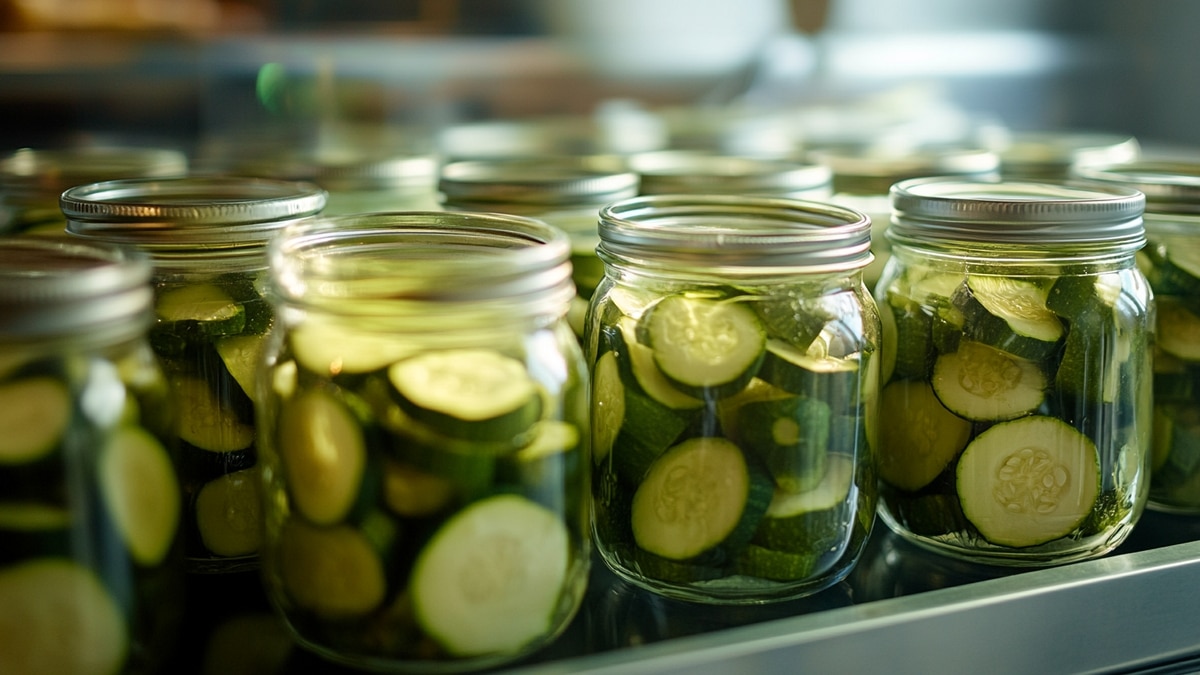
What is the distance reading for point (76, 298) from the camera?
513mm

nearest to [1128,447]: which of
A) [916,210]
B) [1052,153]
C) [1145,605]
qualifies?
[1145,605]

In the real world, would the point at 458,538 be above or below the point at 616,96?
below

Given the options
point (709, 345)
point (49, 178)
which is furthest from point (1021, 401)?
point (49, 178)

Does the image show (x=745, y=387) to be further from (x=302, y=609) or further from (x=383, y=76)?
(x=383, y=76)

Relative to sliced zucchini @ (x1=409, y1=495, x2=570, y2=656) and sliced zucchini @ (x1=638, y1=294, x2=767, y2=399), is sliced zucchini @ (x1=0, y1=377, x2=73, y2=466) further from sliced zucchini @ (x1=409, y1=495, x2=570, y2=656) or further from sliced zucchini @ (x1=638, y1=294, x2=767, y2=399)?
sliced zucchini @ (x1=638, y1=294, x2=767, y2=399)

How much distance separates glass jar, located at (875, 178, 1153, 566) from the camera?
0.70 meters

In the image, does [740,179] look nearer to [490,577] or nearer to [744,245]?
[744,245]

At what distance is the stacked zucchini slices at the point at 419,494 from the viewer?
556 mm

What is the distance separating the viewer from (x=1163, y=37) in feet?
6.35

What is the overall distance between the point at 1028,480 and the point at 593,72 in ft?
4.22

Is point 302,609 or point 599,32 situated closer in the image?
point 302,609

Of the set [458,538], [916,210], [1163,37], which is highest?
[1163,37]

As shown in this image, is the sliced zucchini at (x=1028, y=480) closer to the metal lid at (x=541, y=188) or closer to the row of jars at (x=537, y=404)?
the row of jars at (x=537, y=404)

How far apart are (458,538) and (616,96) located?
146cm
